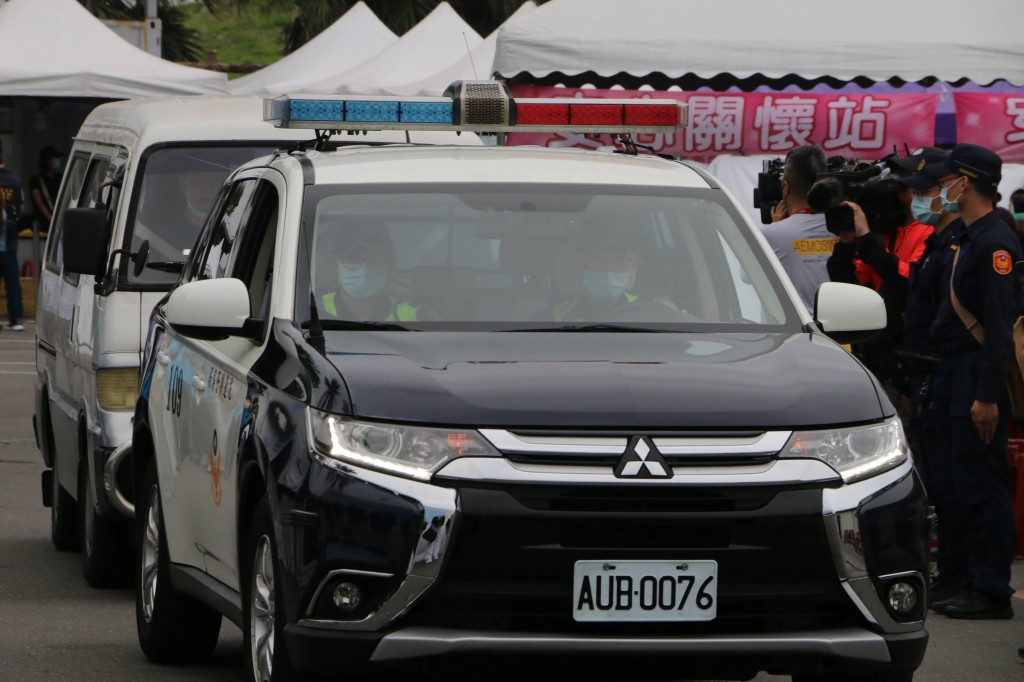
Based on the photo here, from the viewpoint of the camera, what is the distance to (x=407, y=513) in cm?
451

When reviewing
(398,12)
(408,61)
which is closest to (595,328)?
(408,61)

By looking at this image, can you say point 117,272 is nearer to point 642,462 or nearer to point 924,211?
point 924,211

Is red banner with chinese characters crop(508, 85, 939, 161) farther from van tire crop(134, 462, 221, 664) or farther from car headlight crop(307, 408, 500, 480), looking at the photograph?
car headlight crop(307, 408, 500, 480)

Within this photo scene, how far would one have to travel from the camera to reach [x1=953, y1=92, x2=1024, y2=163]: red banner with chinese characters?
642 inches

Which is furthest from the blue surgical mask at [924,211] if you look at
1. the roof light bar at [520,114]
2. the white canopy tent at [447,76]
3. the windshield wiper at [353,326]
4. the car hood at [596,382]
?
the white canopy tent at [447,76]

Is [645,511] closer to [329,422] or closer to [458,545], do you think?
[458,545]

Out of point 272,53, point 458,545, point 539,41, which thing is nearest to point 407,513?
point 458,545

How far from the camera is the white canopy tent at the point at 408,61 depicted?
27.0 meters

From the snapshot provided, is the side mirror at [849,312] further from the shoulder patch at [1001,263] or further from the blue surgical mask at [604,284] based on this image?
the shoulder patch at [1001,263]

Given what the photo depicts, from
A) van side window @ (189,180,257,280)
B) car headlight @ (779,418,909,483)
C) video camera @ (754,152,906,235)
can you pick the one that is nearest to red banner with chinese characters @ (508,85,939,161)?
video camera @ (754,152,906,235)

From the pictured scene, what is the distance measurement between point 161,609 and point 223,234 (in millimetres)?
1266

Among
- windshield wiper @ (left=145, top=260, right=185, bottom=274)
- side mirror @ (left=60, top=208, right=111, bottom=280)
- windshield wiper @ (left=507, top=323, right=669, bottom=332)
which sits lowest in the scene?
windshield wiper @ (left=145, top=260, right=185, bottom=274)

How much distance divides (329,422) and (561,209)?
1474 millimetres

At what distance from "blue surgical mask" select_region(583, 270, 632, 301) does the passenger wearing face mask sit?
20.4 inches
